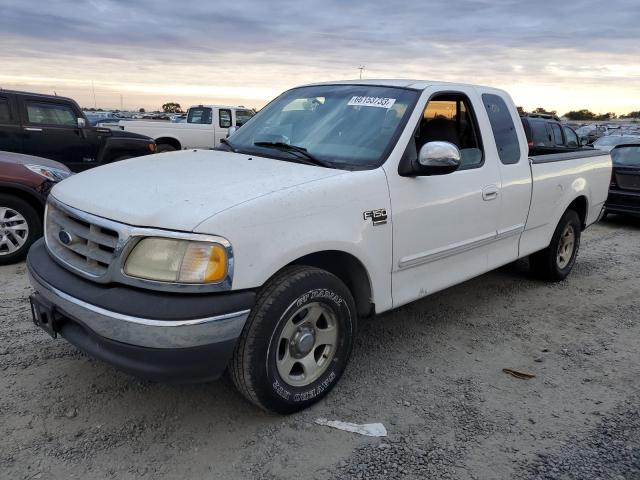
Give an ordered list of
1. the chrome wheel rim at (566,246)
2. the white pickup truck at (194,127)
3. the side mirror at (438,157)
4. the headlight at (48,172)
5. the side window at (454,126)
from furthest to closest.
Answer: the white pickup truck at (194,127) < the headlight at (48,172) < the chrome wheel rim at (566,246) < the side window at (454,126) < the side mirror at (438,157)

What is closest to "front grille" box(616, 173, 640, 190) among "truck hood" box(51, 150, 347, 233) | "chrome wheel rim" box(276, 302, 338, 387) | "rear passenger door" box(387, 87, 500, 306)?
"rear passenger door" box(387, 87, 500, 306)

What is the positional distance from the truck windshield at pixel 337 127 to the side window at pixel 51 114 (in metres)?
6.54

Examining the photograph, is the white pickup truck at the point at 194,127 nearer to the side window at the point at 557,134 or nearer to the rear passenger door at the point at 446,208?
the side window at the point at 557,134

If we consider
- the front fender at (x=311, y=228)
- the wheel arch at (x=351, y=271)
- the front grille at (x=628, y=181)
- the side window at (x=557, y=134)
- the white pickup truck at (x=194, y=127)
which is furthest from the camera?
the white pickup truck at (x=194, y=127)

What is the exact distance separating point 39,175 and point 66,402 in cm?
351

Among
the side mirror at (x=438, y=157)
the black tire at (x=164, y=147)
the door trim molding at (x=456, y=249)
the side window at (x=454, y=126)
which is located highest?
the side window at (x=454, y=126)

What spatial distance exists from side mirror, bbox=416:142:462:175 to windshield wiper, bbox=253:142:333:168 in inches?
23.0

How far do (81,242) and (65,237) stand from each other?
15cm

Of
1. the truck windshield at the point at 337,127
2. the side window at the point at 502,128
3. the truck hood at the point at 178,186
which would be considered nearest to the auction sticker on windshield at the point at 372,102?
the truck windshield at the point at 337,127

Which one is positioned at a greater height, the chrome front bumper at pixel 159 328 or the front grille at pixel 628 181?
the chrome front bumper at pixel 159 328

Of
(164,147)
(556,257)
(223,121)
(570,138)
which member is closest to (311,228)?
(556,257)

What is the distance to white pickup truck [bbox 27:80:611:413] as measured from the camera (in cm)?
257

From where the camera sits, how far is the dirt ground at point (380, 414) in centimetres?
272

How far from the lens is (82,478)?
2561 mm
